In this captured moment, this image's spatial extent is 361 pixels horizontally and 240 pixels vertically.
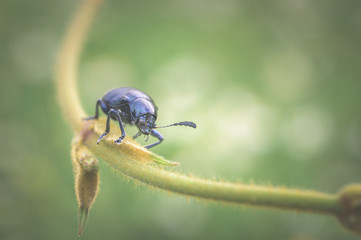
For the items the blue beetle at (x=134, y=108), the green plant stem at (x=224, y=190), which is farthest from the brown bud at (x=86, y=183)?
the blue beetle at (x=134, y=108)

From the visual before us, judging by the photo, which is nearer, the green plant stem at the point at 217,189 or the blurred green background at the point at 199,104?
the green plant stem at the point at 217,189

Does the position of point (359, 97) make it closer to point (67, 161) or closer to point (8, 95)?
point (67, 161)

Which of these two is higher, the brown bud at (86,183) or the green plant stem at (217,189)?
the green plant stem at (217,189)

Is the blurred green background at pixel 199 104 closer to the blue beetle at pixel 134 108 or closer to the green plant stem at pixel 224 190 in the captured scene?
the blue beetle at pixel 134 108

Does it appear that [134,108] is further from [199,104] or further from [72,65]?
[199,104]

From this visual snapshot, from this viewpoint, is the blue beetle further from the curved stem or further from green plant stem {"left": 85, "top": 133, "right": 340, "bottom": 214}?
green plant stem {"left": 85, "top": 133, "right": 340, "bottom": 214}

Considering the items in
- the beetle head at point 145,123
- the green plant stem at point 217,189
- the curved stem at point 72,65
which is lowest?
the green plant stem at point 217,189
